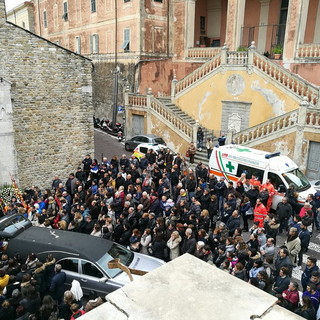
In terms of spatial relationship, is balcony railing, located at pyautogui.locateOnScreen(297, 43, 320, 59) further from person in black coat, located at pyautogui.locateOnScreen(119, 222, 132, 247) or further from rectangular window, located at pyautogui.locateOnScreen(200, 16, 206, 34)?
person in black coat, located at pyautogui.locateOnScreen(119, 222, 132, 247)

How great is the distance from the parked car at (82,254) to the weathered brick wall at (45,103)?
6733 mm

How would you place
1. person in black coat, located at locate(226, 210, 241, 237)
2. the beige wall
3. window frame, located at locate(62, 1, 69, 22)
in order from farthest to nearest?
the beige wall
window frame, located at locate(62, 1, 69, 22)
person in black coat, located at locate(226, 210, 241, 237)

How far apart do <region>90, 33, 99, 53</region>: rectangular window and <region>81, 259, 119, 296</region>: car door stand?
81.0ft

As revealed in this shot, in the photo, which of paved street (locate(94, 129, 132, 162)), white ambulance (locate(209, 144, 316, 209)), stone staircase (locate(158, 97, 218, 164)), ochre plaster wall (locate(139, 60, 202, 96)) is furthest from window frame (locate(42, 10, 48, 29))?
white ambulance (locate(209, 144, 316, 209))

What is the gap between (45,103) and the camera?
49.6ft

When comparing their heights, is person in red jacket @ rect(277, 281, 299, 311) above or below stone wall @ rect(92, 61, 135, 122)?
below

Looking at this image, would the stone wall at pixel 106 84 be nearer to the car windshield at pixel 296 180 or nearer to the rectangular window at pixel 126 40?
the rectangular window at pixel 126 40

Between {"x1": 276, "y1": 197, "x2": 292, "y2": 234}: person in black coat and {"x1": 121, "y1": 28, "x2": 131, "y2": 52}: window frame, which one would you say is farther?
{"x1": 121, "y1": 28, "x2": 131, "y2": 52}: window frame

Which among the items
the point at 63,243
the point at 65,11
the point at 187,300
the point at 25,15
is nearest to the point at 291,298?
the point at 187,300

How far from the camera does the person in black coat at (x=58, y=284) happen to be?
722 cm

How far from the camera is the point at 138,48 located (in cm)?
2427

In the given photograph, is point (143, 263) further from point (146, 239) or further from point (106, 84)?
point (106, 84)

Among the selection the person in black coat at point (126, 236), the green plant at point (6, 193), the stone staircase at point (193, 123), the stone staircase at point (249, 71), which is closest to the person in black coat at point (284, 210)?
the person in black coat at point (126, 236)

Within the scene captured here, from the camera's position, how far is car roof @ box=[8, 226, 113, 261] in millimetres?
7883
